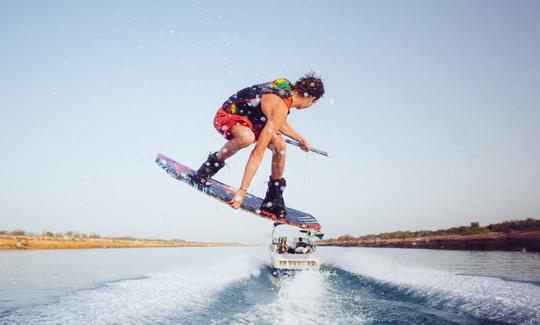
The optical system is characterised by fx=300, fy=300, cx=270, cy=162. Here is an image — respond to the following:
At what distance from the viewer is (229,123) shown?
3.86 m

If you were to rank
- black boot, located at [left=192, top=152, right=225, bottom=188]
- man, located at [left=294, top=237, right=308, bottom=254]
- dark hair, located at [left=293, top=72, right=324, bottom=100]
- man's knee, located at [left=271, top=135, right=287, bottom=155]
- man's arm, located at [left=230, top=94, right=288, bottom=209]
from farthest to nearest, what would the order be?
man, located at [left=294, top=237, right=308, bottom=254] → black boot, located at [left=192, top=152, right=225, bottom=188] → man's knee, located at [left=271, top=135, right=287, bottom=155] → dark hair, located at [left=293, top=72, right=324, bottom=100] → man's arm, located at [left=230, top=94, right=288, bottom=209]

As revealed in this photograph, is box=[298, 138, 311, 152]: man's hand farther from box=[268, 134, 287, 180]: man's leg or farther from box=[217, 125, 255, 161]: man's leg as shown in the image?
box=[217, 125, 255, 161]: man's leg

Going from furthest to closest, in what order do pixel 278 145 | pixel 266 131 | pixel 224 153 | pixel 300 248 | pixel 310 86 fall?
pixel 300 248, pixel 224 153, pixel 278 145, pixel 310 86, pixel 266 131

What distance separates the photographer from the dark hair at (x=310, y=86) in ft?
11.7

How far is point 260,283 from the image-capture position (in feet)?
66.4

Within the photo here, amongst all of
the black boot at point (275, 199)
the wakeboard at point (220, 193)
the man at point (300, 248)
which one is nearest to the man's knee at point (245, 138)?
the black boot at point (275, 199)

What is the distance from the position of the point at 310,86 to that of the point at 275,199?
6.05 feet

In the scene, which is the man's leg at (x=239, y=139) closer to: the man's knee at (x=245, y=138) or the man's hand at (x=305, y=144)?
the man's knee at (x=245, y=138)

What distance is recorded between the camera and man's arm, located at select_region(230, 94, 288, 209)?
125 inches

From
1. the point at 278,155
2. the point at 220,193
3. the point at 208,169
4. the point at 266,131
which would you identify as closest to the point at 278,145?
the point at 278,155

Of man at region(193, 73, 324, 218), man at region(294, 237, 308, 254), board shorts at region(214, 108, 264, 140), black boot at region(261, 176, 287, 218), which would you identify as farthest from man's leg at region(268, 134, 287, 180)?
man at region(294, 237, 308, 254)

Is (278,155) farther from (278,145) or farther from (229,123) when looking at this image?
(229,123)

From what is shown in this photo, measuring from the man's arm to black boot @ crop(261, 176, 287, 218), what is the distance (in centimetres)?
118

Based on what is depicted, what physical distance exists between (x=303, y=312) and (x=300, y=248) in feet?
32.2
